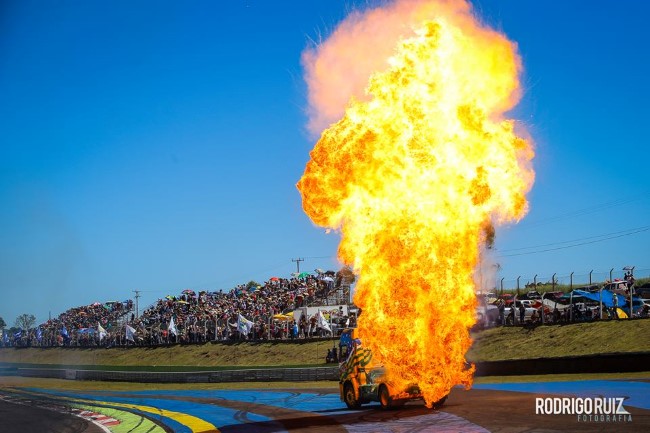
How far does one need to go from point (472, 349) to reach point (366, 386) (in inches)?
825

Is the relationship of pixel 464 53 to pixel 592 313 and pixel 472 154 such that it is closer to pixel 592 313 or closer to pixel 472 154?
pixel 472 154

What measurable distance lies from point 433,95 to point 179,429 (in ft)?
42.1

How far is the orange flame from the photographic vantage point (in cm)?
2112

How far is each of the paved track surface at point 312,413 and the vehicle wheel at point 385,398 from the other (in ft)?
0.91

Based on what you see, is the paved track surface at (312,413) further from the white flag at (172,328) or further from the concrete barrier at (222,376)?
the white flag at (172,328)

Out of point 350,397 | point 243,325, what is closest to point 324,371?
point 350,397

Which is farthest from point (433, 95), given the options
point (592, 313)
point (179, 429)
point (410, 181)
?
point (592, 313)

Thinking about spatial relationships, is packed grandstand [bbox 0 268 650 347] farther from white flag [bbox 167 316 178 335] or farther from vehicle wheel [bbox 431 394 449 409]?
vehicle wheel [bbox 431 394 449 409]

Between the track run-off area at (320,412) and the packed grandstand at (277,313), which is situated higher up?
the packed grandstand at (277,313)

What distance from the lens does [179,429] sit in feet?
74.1

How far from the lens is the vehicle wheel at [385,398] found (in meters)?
21.5

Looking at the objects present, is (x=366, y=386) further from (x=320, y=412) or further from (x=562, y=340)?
(x=562, y=340)

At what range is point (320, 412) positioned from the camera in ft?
76.7

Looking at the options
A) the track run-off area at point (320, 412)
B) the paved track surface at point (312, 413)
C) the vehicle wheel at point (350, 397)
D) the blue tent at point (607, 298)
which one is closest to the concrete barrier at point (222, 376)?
the track run-off area at point (320, 412)
